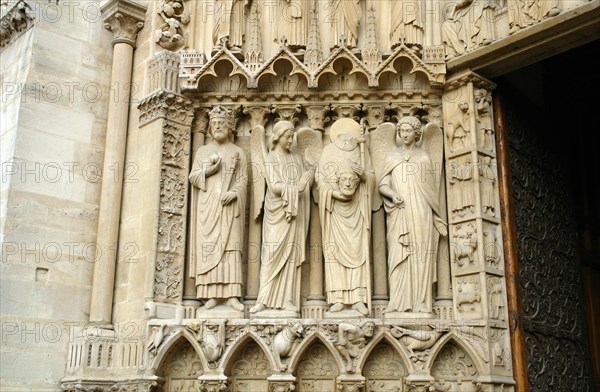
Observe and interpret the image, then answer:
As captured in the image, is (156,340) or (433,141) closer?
(156,340)

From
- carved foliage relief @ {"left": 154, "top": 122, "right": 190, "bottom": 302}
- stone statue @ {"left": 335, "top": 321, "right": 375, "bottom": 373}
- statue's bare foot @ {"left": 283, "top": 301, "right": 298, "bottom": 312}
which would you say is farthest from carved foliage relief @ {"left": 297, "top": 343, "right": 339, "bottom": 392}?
carved foliage relief @ {"left": 154, "top": 122, "right": 190, "bottom": 302}

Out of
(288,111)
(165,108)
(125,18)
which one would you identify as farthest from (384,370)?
(125,18)

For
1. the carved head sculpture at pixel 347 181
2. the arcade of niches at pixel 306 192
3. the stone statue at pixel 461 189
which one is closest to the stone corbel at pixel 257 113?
the arcade of niches at pixel 306 192

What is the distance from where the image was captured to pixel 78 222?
764cm

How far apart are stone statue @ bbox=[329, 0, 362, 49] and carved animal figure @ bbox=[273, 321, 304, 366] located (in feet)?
9.52

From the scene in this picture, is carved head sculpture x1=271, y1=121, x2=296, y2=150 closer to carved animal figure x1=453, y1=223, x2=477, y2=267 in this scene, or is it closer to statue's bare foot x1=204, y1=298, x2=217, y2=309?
statue's bare foot x1=204, y1=298, x2=217, y2=309

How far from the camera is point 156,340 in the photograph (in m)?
6.88

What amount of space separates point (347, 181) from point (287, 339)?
160cm

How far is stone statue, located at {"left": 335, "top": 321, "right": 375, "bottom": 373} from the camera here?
6.71 meters

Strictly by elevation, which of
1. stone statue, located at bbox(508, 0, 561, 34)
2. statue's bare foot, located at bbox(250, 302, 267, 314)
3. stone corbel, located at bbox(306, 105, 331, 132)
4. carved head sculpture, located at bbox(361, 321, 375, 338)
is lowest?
Answer: carved head sculpture, located at bbox(361, 321, 375, 338)

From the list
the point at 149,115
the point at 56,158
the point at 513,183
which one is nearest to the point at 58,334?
the point at 56,158

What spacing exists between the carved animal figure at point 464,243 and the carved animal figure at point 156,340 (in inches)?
111

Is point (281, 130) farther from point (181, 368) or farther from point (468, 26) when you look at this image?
point (181, 368)

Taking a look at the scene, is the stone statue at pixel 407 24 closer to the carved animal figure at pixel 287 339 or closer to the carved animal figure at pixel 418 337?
the carved animal figure at pixel 418 337
